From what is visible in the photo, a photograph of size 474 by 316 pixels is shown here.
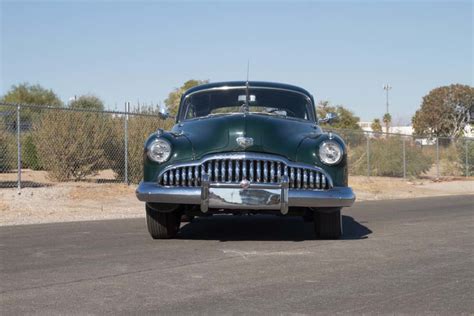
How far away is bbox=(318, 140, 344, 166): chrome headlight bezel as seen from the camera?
688cm

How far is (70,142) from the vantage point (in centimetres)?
1684

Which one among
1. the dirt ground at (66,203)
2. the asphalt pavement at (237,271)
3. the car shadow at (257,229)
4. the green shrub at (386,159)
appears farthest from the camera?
the green shrub at (386,159)

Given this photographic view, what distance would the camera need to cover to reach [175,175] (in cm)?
668

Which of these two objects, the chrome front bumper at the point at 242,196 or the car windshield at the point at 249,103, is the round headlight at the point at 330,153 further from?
the car windshield at the point at 249,103

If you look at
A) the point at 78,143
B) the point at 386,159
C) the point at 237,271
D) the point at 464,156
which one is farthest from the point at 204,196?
the point at 464,156

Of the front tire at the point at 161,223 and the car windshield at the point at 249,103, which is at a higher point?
the car windshield at the point at 249,103

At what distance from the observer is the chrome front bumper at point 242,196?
6.51m

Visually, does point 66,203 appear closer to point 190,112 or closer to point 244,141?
point 190,112

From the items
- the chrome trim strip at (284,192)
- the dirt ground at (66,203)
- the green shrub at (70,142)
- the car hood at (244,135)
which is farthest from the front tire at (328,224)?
the green shrub at (70,142)

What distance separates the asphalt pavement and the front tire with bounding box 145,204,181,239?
0.13m

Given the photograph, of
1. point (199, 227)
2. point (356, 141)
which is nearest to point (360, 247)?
point (199, 227)

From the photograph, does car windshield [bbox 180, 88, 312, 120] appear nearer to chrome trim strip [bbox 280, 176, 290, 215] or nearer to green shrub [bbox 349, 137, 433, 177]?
chrome trim strip [bbox 280, 176, 290, 215]

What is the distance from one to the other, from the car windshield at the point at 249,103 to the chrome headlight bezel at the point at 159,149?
5.09 feet

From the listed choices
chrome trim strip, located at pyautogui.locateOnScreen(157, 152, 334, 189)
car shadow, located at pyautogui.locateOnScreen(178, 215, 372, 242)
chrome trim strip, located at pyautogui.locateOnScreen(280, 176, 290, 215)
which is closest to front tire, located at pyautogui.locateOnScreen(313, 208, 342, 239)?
car shadow, located at pyautogui.locateOnScreen(178, 215, 372, 242)
